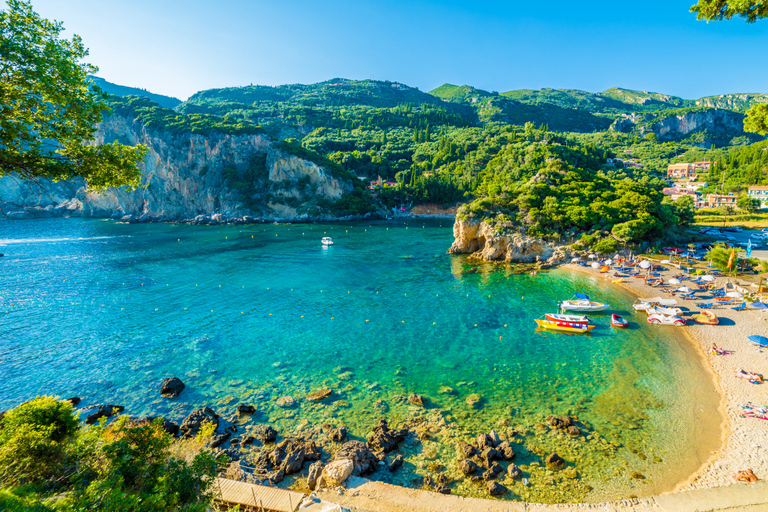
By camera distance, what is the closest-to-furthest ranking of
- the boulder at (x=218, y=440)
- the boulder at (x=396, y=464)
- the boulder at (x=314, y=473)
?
1. the boulder at (x=314, y=473)
2. the boulder at (x=396, y=464)
3. the boulder at (x=218, y=440)

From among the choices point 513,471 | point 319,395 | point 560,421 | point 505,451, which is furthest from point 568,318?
point 319,395

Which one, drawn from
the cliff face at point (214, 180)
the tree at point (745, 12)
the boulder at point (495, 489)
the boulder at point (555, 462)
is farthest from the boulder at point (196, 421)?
the cliff face at point (214, 180)

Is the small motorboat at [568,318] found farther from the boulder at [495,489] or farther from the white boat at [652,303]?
the boulder at [495,489]

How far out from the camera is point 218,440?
16203 millimetres

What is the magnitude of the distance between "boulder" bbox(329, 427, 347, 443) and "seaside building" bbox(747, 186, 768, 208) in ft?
370

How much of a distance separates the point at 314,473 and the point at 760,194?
12020 cm

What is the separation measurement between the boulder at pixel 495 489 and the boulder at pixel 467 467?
87cm

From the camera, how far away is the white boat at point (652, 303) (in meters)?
30.5

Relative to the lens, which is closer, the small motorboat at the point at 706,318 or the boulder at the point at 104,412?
the boulder at the point at 104,412

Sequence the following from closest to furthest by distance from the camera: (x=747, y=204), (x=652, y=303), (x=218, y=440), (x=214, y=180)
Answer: (x=218, y=440) < (x=652, y=303) < (x=747, y=204) < (x=214, y=180)

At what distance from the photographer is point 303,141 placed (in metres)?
150

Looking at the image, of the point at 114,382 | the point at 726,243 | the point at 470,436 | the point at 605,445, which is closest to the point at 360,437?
the point at 470,436

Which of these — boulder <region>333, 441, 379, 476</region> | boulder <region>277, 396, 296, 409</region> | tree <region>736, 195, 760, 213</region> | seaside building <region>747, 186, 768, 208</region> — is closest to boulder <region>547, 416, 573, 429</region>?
boulder <region>333, 441, 379, 476</region>

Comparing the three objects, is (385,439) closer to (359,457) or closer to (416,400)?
(359,457)
